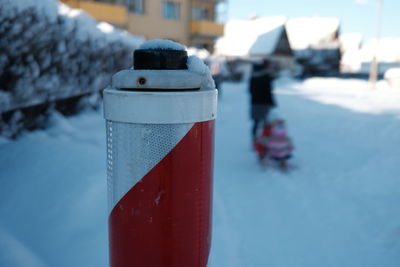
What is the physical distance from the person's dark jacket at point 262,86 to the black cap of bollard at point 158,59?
4591 mm

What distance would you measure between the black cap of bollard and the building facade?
16924 mm

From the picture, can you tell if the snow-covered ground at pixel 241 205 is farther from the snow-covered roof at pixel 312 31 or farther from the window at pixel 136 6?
the snow-covered roof at pixel 312 31

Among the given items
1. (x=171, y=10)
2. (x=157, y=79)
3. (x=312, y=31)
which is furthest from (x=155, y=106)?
(x=312, y=31)

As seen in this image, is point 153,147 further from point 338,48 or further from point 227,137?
point 338,48

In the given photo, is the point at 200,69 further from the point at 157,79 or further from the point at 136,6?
the point at 136,6

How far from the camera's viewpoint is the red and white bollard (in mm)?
1214

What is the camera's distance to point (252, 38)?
33594mm

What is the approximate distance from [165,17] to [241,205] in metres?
19.7

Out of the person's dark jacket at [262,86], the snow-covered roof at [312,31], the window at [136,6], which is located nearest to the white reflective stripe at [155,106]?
the person's dark jacket at [262,86]

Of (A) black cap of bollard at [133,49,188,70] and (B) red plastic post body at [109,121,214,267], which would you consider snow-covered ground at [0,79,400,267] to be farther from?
(A) black cap of bollard at [133,49,188,70]

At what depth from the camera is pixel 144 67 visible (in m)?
1.28

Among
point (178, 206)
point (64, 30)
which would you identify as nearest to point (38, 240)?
point (178, 206)

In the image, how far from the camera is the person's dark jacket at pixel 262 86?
5738 mm

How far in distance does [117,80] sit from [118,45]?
5.63 meters
